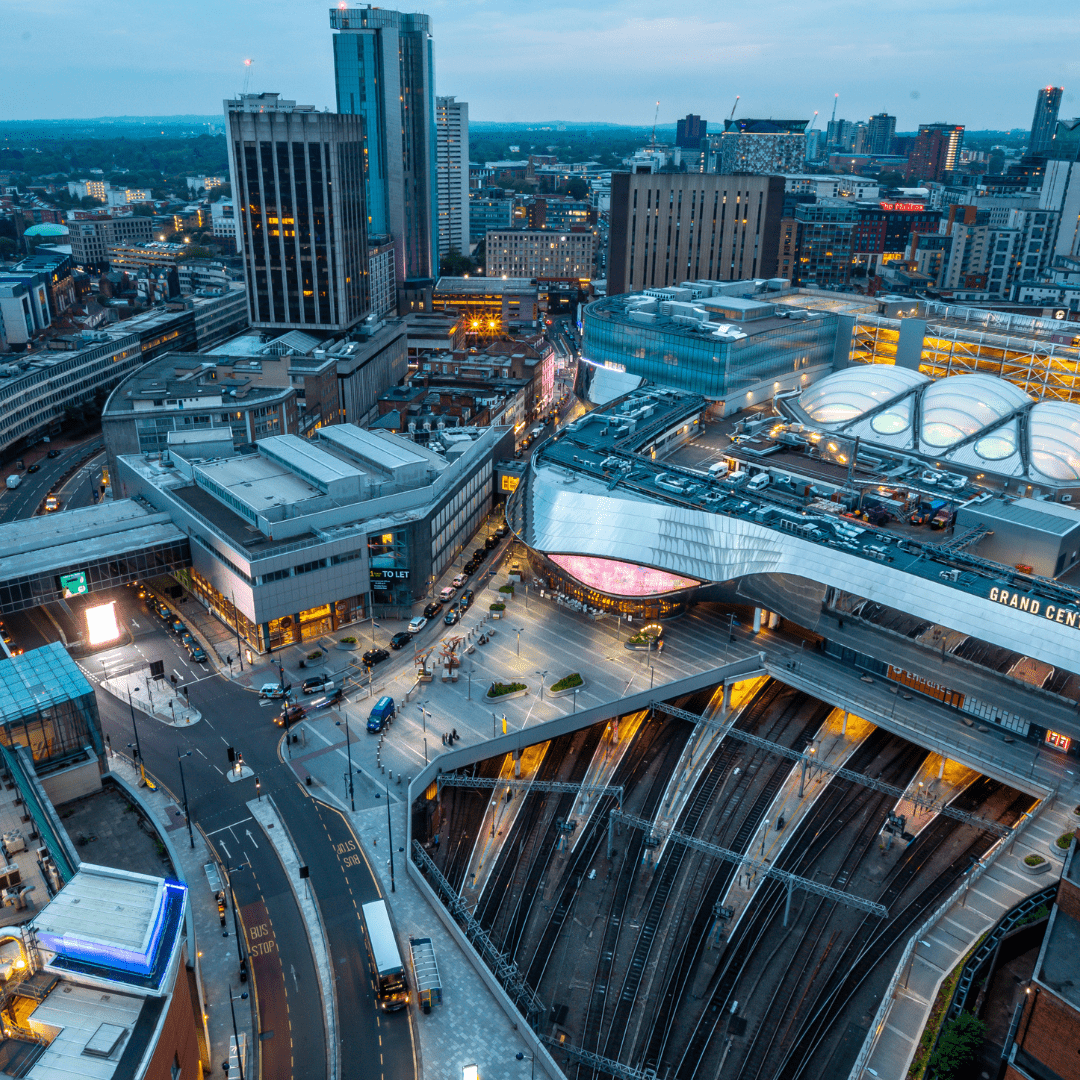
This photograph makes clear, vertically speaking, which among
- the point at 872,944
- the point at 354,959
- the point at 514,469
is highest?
the point at 514,469

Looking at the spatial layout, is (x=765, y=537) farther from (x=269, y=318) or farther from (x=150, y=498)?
(x=269, y=318)

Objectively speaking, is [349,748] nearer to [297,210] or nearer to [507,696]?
[507,696]

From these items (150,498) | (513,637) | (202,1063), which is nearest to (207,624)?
(150,498)

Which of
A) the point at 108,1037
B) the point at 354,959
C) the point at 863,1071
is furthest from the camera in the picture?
the point at 354,959

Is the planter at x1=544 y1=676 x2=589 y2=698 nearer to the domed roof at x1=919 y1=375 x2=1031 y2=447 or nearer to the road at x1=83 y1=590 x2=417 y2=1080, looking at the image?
the road at x1=83 y1=590 x2=417 y2=1080

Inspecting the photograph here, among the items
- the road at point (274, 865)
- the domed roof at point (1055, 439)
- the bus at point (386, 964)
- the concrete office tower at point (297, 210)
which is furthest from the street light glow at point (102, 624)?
the concrete office tower at point (297, 210)
